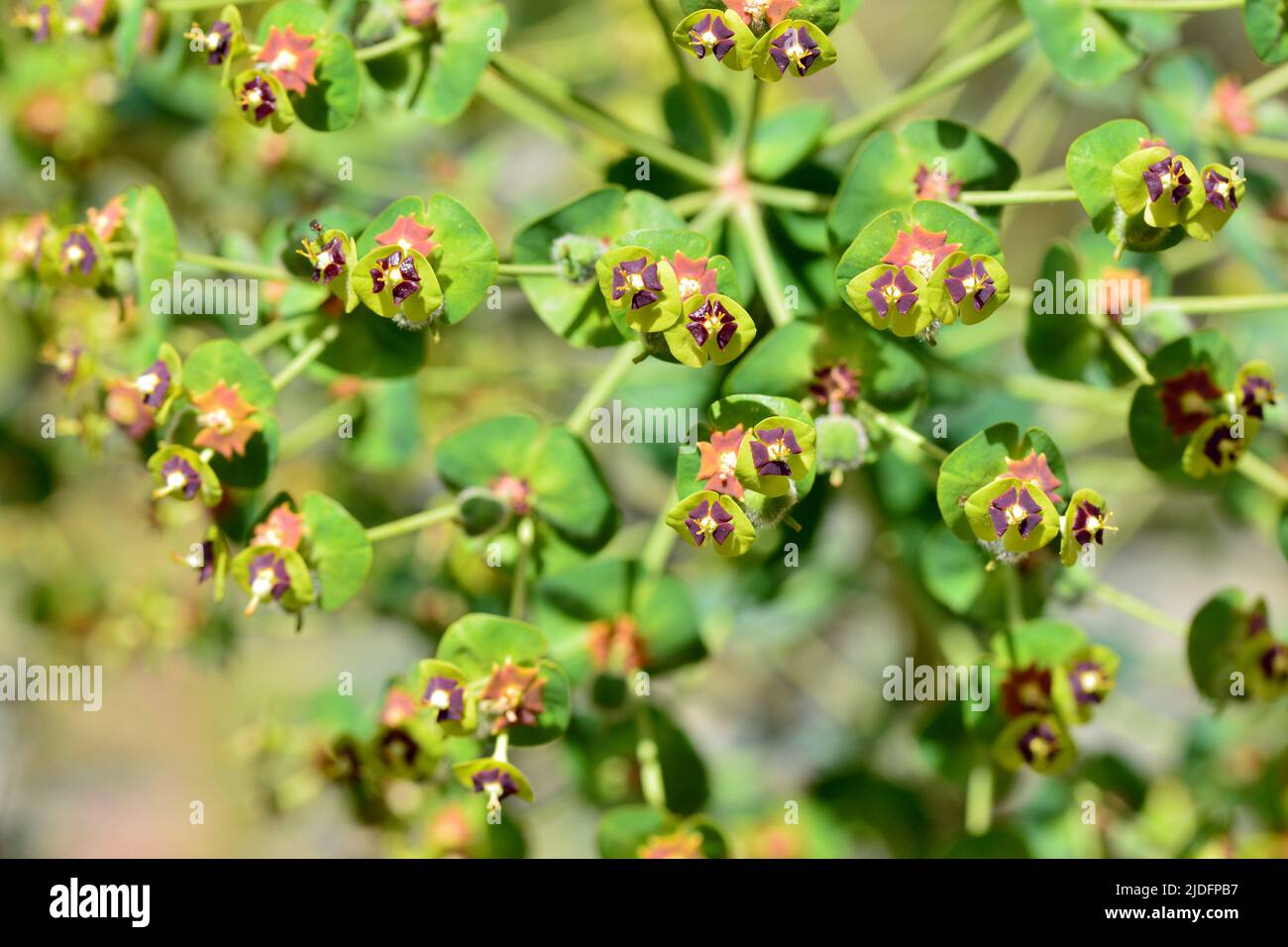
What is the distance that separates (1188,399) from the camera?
1585mm

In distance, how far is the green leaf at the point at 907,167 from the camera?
60.6 inches

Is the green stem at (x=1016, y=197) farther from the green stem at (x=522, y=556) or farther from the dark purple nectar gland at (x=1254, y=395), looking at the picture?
the green stem at (x=522, y=556)

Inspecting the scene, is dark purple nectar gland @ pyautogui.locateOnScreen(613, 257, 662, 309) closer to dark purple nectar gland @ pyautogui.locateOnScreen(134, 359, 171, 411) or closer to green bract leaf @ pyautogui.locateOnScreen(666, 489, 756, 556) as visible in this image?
green bract leaf @ pyautogui.locateOnScreen(666, 489, 756, 556)

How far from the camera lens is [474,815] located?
207 cm

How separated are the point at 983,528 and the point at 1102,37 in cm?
83

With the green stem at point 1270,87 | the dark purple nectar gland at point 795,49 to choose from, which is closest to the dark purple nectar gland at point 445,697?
the dark purple nectar gland at point 795,49

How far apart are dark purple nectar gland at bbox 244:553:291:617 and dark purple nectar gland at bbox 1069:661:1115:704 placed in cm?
113

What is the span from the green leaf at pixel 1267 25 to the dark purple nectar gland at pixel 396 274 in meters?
1.16

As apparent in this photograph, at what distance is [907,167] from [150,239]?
1106 millimetres

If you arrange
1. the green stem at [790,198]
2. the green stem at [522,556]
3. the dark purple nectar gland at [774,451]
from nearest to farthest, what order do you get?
1. the dark purple nectar gland at [774,451]
2. the green stem at [522,556]
3. the green stem at [790,198]

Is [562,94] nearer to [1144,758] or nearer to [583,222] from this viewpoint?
[583,222]

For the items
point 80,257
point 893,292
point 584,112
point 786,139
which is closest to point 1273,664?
point 893,292

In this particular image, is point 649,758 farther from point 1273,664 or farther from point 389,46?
point 389,46
